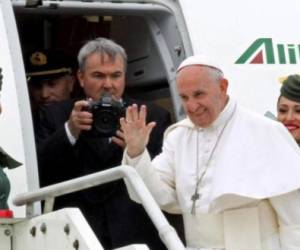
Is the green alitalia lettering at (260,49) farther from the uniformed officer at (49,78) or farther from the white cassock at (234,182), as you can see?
the white cassock at (234,182)

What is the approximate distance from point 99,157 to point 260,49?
1623mm

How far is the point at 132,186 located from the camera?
397 centimetres

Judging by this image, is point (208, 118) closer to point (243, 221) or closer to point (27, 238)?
point (243, 221)

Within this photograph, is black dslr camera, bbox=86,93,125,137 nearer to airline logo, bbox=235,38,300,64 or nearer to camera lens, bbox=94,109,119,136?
camera lens, bbox=94,109,119,136

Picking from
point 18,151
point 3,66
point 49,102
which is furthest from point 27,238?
point 49,102

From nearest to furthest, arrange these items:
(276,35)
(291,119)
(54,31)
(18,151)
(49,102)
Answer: (18,151), (291,119), (49,102), (276,35), (54,31)

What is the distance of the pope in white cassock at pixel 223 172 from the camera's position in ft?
14.5

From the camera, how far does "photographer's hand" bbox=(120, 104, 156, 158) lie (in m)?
4.41

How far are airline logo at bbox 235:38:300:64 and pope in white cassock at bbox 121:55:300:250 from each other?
4.68 ft

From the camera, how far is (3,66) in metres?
4.85

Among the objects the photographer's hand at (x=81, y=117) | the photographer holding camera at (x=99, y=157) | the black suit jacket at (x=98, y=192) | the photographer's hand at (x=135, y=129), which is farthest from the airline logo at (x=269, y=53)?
the photographer's hand at (x=135, y=129)

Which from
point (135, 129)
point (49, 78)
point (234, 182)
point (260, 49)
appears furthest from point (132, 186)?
point (260, 49)

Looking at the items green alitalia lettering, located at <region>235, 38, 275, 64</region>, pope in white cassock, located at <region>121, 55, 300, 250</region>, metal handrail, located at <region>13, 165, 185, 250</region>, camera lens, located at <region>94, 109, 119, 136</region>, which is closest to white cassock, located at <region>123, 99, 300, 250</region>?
pope in white cassock, located at <region>121, 55, 300, 250</region>

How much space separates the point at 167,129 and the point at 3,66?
2.95ft
